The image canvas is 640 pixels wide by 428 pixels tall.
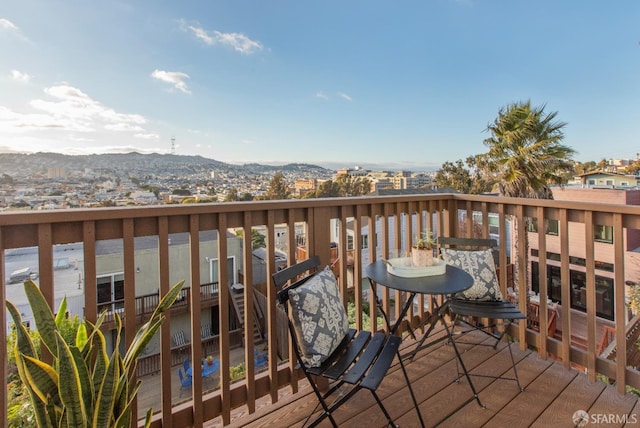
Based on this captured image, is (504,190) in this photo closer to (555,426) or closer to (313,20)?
(313,20)

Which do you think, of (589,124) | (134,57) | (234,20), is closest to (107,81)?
(134,57)

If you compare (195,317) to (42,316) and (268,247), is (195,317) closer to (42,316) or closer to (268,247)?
(268,247)

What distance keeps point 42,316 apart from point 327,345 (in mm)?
1208

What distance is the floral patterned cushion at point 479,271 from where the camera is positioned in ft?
8.24

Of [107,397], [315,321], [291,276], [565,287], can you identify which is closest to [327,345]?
[315,321]

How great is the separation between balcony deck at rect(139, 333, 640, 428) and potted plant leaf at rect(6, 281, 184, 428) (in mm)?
968

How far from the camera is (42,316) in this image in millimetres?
1093

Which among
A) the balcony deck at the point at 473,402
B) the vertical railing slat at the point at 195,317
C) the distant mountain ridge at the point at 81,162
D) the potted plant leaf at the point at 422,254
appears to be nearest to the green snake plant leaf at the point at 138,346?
the vertical railing slat at the point at 195,317

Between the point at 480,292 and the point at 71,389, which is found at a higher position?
the point at 71,389

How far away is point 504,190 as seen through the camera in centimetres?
1030

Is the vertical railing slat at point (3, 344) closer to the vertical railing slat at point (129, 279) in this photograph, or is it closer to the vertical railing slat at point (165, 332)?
the vertical railing slat at point (129, 279)

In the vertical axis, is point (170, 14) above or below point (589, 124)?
above

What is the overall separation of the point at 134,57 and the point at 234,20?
3.20 metres

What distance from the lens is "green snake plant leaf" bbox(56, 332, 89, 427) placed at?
985 millimetres
